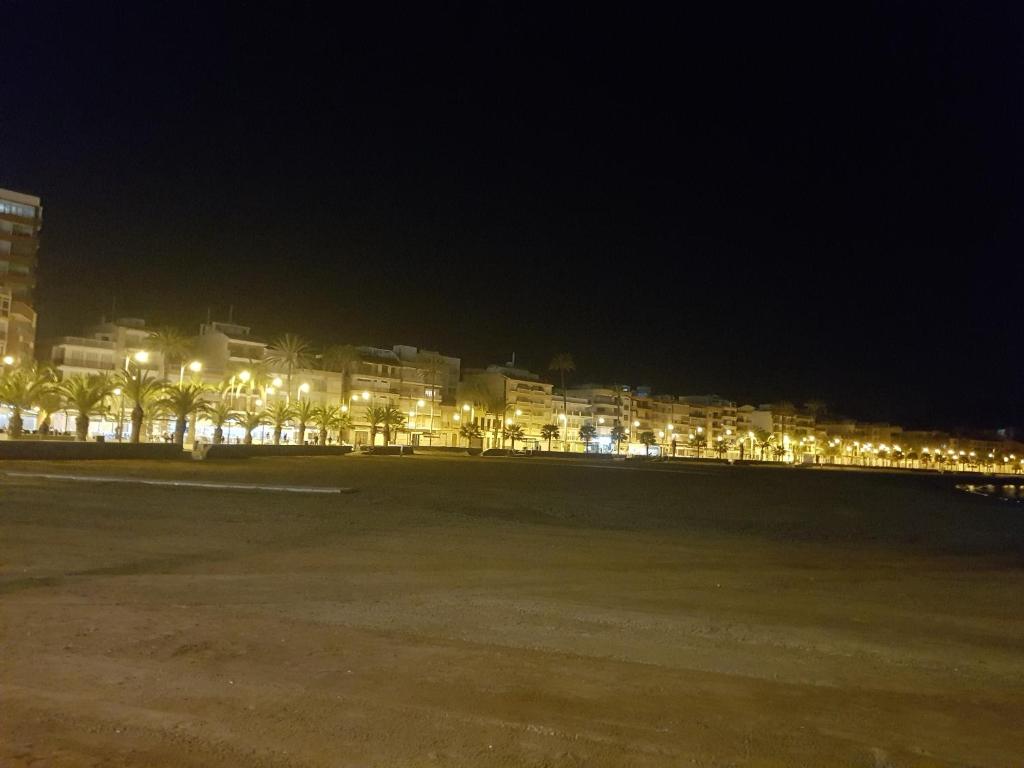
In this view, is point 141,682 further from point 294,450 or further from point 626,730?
point 294,450

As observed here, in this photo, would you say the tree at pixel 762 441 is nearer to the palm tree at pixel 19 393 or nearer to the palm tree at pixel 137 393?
the palm tree at pixel 137 393

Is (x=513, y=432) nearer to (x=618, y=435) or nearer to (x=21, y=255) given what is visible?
(x=618, y=435)

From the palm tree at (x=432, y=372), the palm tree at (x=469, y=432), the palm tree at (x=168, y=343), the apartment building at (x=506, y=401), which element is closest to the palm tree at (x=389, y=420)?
the palm tree at (x=469, y=432)

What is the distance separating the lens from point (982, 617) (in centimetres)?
991

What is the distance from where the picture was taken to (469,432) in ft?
402

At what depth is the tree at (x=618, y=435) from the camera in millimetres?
149000

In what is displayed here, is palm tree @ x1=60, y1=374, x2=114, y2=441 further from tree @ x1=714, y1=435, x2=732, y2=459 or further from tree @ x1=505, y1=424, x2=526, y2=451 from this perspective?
tree @ x1=714, y1=435, x2=732, y2=459

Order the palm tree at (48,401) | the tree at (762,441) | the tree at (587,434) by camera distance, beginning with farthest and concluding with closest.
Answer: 1. the tree at (762,441)
2. the tree at (587,434)
3. the palm tree at (48,401)

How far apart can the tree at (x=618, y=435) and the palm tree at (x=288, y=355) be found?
58001 mm

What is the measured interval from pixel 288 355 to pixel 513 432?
4530 cm

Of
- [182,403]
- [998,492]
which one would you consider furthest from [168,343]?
[998,492]

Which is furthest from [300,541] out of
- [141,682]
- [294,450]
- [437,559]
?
[294,450]

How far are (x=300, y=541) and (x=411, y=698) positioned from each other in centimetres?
891

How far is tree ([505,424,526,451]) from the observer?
12912 cm
